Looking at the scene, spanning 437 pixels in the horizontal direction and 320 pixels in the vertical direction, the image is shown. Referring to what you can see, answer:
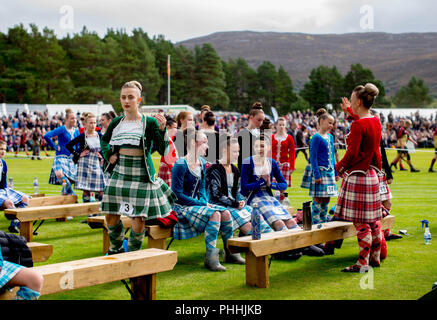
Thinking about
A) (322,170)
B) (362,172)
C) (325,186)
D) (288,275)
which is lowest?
(288,275)

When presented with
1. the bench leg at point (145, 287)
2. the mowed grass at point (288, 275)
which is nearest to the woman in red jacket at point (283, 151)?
the mowed grass at point (288, 275)

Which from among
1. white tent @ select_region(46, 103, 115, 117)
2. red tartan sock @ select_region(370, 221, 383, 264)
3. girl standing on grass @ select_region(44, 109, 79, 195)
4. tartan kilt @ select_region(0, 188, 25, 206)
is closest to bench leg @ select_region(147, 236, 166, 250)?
red tartan sock @ select_region(370, 221, 383, 264)

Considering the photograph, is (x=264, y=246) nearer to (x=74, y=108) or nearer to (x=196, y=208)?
(x=196, y=208)

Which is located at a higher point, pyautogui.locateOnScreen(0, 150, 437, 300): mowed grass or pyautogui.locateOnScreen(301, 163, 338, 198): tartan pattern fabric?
pyautogui.locateOnScreen(301, 163, 338, 198): tartan pattern fabric

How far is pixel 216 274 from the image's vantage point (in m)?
6.04

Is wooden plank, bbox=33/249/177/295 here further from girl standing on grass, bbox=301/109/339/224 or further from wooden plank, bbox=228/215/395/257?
girl standing on grass, bbox=301/109/339/224

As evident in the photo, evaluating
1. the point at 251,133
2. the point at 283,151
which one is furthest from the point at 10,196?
the point at 283,151

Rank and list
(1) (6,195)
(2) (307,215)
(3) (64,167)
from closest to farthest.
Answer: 1. (2) (307,215)
2. (1) (6,195)
3. (3) (64,167)

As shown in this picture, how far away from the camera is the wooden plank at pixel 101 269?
3.92 metres

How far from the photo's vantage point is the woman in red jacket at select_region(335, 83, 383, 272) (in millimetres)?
5906

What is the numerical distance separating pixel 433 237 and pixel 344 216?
2.66 metres

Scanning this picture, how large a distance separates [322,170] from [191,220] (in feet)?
9.42

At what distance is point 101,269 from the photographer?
4.27 meters
